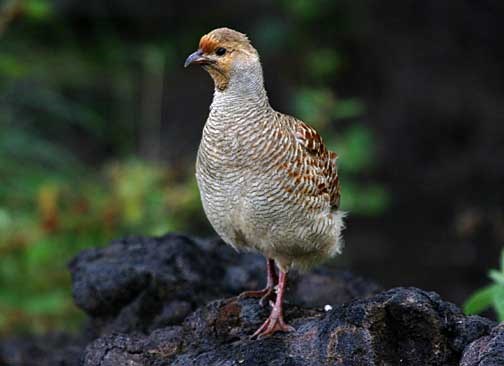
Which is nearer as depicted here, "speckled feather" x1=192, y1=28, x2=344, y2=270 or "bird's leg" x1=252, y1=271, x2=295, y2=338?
"bird's leg" x1=252, y1=271, x2=295, y2=338

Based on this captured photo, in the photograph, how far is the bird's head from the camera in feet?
13.7

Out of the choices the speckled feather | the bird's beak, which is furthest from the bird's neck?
the bird's beak

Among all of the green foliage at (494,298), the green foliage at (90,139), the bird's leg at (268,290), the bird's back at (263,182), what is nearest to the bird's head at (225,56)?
the bird's back at (263,182)

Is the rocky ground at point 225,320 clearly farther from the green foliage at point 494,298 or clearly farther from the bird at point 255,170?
the green foliage at point 494,298

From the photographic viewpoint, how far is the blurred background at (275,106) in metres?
7.17

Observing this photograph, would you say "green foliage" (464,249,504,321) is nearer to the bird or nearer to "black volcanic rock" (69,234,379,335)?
the bird

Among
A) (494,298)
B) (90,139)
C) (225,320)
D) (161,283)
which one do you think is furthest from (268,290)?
(90,139)

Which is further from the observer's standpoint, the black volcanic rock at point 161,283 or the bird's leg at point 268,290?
the black volcanic rock at point 161,283

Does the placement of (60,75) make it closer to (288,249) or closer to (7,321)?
(7,321)

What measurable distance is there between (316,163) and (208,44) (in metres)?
0.73

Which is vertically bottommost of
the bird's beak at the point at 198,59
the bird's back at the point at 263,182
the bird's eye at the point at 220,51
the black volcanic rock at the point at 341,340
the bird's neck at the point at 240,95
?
the black volcanic rock at the point at 341,340

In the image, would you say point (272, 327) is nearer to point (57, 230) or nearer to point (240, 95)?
point (240, 95)

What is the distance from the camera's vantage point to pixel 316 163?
14.4 ft

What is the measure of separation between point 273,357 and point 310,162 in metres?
1.01
